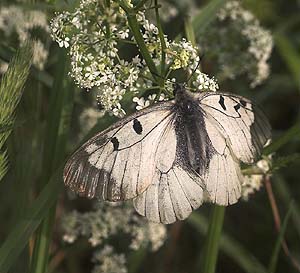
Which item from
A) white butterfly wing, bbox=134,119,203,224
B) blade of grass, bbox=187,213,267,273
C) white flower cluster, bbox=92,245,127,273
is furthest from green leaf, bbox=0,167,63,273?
blade of grass, bbox=187,213,267,273

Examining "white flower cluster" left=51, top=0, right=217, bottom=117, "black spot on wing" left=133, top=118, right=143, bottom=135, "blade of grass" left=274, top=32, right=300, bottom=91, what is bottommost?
"black spot on wing" left=133, top=118, right=143, bottom=135

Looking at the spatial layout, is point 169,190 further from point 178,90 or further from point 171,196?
point 178,90

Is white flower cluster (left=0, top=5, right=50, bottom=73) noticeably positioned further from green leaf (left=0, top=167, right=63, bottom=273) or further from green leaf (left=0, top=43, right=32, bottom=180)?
green leaf (left=0, top=167, right=63, bottom=273)

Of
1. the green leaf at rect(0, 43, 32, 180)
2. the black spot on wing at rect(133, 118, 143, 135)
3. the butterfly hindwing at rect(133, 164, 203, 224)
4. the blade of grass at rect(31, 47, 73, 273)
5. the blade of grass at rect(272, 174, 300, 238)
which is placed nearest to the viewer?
the green leaf at rect(0, 43, 32, 180)

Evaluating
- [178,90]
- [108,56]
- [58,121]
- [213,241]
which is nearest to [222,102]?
[178,90]

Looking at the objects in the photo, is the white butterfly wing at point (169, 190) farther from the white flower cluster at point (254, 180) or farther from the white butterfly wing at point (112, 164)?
the white flower cluster at point (254, 180)

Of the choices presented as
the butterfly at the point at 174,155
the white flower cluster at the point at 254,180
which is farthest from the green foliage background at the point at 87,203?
the butterfly at the point at 174,155

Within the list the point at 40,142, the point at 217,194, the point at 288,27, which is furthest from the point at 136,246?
the point at 288,27
